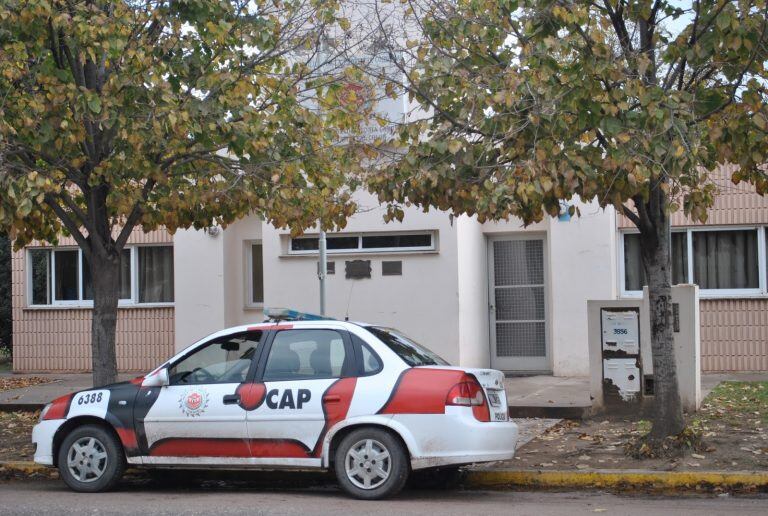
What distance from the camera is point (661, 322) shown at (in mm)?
10008

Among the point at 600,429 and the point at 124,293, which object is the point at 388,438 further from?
the point at 124,293

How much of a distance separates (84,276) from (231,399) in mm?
11503

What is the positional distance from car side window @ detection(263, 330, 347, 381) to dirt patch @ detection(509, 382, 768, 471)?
7.44 feet

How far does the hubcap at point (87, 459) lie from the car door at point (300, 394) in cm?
150

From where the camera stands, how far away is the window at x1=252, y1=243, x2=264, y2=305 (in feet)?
61.3

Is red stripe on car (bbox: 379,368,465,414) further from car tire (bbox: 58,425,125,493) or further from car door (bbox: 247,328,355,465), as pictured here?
car tire (bbox: 58,425,125,493)

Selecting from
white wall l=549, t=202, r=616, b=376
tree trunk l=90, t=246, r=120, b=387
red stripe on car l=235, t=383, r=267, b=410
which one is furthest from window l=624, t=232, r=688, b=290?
red stripe on car l=235, t=383, r=267, b=410

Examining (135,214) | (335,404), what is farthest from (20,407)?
(335,404)

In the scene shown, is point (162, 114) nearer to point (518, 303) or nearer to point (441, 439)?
point (441, 439)

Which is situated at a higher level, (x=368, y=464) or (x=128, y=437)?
(x=128, y=437)

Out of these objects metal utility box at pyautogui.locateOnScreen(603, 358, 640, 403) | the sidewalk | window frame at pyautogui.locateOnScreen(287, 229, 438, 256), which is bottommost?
the sidewalk

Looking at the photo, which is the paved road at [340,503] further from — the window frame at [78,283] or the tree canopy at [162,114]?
the window frame at [78,283]

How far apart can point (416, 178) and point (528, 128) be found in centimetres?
115

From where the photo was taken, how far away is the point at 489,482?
31.4 feet
